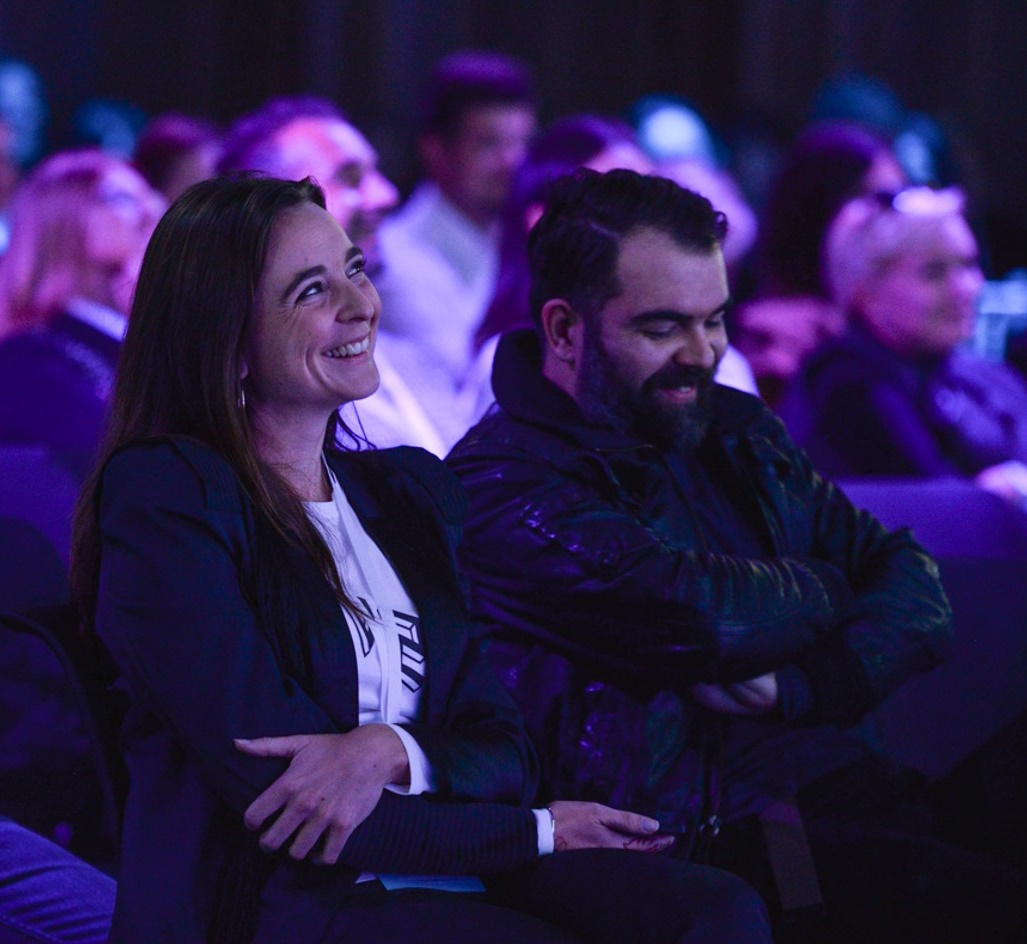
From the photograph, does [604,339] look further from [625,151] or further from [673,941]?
[625,151]

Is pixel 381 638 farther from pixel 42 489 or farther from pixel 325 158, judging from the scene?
pixel 325 158

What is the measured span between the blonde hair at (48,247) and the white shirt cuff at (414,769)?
199cm

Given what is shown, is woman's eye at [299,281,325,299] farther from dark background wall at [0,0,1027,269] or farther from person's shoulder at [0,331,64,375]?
dark background wall at [0,0,1027,269]

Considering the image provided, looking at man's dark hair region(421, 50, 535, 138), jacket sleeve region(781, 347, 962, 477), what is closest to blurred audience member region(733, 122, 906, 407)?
jacket sleeve region(781, 347, 962, 477)

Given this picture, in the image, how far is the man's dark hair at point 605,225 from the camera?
188cm

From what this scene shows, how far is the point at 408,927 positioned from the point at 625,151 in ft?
6.90

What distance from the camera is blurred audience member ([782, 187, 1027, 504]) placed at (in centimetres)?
280

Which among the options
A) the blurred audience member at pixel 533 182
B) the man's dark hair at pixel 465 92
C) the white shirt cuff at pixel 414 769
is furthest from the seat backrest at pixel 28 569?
the man's dark hair at pixel 465 92

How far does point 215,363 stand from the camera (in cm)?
149

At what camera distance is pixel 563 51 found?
7180 millimetres

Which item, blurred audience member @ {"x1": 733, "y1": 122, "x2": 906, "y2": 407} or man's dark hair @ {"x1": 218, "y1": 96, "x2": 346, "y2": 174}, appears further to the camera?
blurred audience member @ {"x1": 733, "y1": 122, "x2": 906, "y2": 407}

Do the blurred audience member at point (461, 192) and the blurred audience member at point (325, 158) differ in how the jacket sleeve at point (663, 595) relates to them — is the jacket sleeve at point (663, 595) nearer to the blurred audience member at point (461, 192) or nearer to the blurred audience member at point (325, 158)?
the blurred audience member at point (325, 158)

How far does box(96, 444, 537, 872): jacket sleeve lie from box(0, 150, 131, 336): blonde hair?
190 cm

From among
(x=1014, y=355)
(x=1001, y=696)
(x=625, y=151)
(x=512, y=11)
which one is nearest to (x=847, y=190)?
(x=625, y=151)
